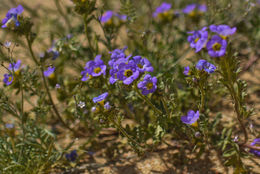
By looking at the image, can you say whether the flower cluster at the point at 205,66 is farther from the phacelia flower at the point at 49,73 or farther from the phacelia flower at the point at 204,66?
the phacelia flower at the point at 49,73

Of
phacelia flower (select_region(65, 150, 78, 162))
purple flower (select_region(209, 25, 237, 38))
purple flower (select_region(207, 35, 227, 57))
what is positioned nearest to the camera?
purple flower (select_region(207, 35, 227, 57))

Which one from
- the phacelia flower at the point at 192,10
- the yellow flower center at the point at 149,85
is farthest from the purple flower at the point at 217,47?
the phacelia flower at the point at 192,10

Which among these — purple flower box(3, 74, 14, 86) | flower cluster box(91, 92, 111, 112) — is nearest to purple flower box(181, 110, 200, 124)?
→ flower cluster box(91, 92, 111, 112)

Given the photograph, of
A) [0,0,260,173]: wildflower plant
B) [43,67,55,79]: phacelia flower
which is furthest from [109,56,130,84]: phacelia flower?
[43,67,55,79]: phacelia flower

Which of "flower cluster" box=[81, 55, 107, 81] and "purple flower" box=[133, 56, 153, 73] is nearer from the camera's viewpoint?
"purple flower" box=[133, 56, 153, 73]

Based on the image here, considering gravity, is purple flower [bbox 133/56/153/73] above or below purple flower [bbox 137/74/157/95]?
above

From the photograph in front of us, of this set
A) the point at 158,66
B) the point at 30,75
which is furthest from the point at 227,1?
the point at 30,75

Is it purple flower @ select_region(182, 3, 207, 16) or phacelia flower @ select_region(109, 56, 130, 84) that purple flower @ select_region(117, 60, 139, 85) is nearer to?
phacelia flower @ select_region(109, 56, 130, 84)

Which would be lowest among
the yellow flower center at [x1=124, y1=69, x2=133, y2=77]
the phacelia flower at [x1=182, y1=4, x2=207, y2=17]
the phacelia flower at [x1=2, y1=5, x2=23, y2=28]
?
the yellow flower center at [x1=124, y1=69, x2=133, y2=77]

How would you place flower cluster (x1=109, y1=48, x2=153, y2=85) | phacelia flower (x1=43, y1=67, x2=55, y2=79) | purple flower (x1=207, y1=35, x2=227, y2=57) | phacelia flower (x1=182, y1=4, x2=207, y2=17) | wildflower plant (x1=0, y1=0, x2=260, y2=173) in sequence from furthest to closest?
1. phacelia flower (x1=182, y1=4, x2=207, y2=17)
2. phacelia flower (x1=43, y1=67, x2=55, y2=79)
3. wildflower plant (x1=0, y1=0, x2=260, y2=173)
4. flower cluster (x1=109, y1=48, x2=153, y2=85)
5. purple flower (x1=207, y1=35, x2=227, y2=57)

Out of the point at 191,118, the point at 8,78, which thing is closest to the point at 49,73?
the point at 8,78
